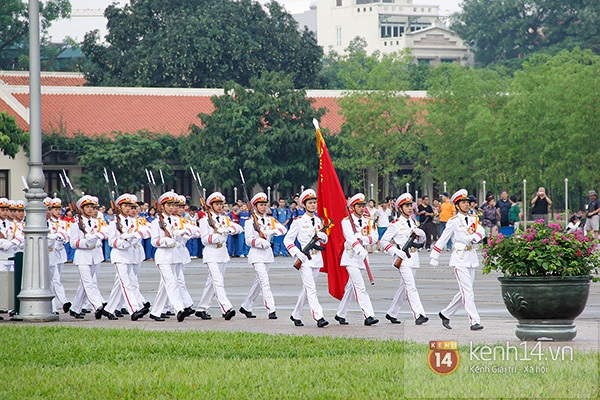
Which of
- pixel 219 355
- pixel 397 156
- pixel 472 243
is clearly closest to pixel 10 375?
pixel 219 355

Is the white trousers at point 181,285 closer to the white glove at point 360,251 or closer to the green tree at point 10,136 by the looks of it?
the white glove at point 360,251

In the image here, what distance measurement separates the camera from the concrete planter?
13.2 meters

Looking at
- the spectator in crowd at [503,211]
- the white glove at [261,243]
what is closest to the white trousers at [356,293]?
the white glove at [261,243]

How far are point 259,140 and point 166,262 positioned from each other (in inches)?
1385

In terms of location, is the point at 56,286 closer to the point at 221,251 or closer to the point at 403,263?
the point at 221,251

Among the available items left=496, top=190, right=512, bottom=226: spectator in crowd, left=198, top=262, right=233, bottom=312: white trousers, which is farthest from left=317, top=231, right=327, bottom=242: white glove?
left=496, top=190, right=512, bottom=226: spectator in crowd

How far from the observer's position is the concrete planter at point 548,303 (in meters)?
13.2

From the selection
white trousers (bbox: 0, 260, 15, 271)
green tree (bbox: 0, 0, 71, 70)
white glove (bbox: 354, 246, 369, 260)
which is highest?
green tree (bbox: 0, 0, 71, 70)

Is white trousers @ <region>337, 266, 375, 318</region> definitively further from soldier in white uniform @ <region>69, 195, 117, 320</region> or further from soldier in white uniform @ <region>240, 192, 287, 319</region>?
soldier in white uniform @ <region>69, 195, 117, 320</region>

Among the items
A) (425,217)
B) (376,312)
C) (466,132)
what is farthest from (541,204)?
(466,132)

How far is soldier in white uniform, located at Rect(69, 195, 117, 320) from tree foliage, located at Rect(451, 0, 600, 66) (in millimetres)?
77354

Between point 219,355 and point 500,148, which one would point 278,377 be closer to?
point 219,355

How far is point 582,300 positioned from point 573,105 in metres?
38.0

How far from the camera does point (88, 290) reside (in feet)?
62.0
